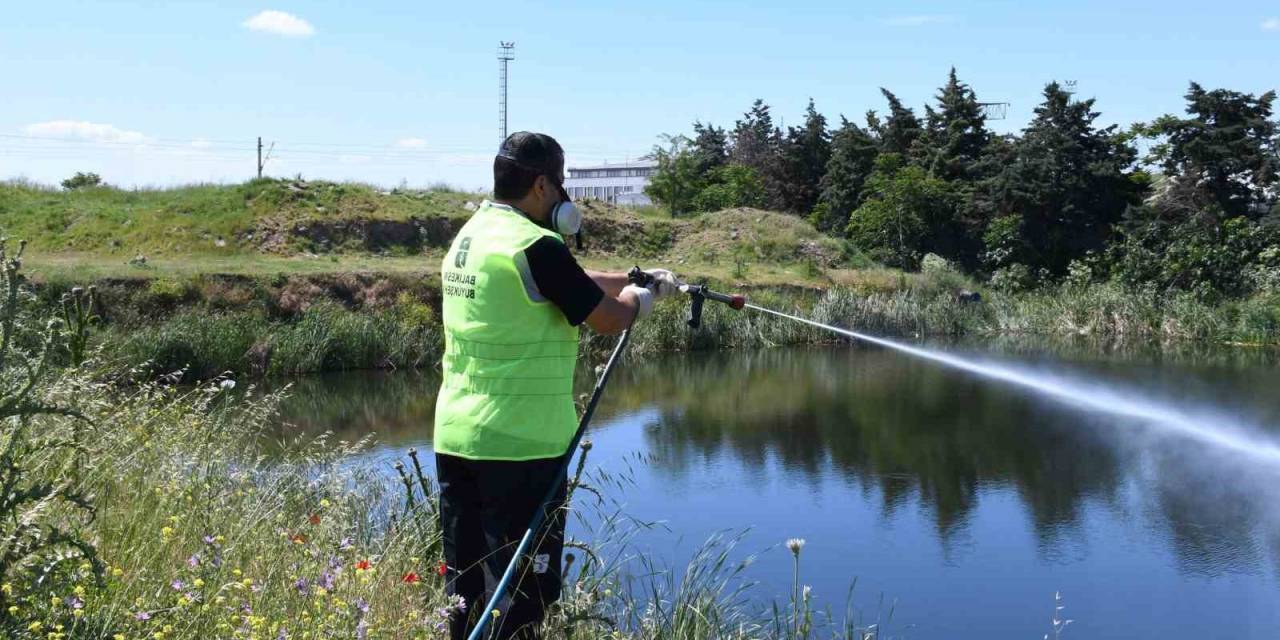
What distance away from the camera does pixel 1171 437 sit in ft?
47.5

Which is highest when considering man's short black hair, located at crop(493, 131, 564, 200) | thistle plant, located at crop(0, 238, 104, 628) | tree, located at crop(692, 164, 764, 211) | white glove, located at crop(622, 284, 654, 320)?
tree, located at crop(692, 164, 764, 211)

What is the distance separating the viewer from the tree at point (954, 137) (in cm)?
3491

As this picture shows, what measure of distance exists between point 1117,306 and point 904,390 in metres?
10.7

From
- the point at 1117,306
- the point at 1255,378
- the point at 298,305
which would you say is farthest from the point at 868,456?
the point at 1117,306

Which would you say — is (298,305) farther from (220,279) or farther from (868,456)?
(868,456)

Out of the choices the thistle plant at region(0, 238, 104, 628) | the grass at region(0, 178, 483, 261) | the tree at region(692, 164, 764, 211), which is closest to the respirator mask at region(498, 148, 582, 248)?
the thistle plant at region(0, 238, 104, 628)

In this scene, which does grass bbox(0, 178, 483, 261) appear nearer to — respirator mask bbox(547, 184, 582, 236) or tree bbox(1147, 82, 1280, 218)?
tree bbox(1147, 82, 1280, 218)

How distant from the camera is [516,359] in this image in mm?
3611

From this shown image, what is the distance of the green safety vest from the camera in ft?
11.8

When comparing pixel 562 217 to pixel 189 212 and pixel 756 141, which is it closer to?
pixel 189 212

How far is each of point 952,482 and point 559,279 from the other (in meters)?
9.05

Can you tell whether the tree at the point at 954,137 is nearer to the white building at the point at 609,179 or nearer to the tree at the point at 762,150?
the tree at the point at 762,150

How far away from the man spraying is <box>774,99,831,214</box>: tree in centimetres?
3699

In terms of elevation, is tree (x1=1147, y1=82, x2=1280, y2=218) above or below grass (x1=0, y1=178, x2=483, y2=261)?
above
